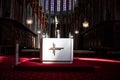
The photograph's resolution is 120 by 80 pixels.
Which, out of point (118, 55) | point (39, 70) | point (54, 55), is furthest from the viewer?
point (118, 55)

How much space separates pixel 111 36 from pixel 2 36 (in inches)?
392

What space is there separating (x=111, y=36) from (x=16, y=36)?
9.24 m

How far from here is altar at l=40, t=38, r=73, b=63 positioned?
8.18 meters

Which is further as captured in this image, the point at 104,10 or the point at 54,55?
the point at 104,10

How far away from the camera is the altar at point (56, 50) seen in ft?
26.8

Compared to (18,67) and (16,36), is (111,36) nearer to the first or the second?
(16,36)

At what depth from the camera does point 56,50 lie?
818cm

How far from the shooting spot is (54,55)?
8.18m

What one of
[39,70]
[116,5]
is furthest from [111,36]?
[39,70]

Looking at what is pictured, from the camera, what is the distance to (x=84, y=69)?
22.8 ft

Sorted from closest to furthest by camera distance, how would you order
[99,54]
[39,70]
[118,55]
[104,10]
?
[39,70], [118,55], [99,54], [104,10]

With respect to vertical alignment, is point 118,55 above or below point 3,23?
below

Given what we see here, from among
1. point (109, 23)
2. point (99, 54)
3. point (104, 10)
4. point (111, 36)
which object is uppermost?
point (104, 10)

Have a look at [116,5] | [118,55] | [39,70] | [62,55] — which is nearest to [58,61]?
[62,55]
